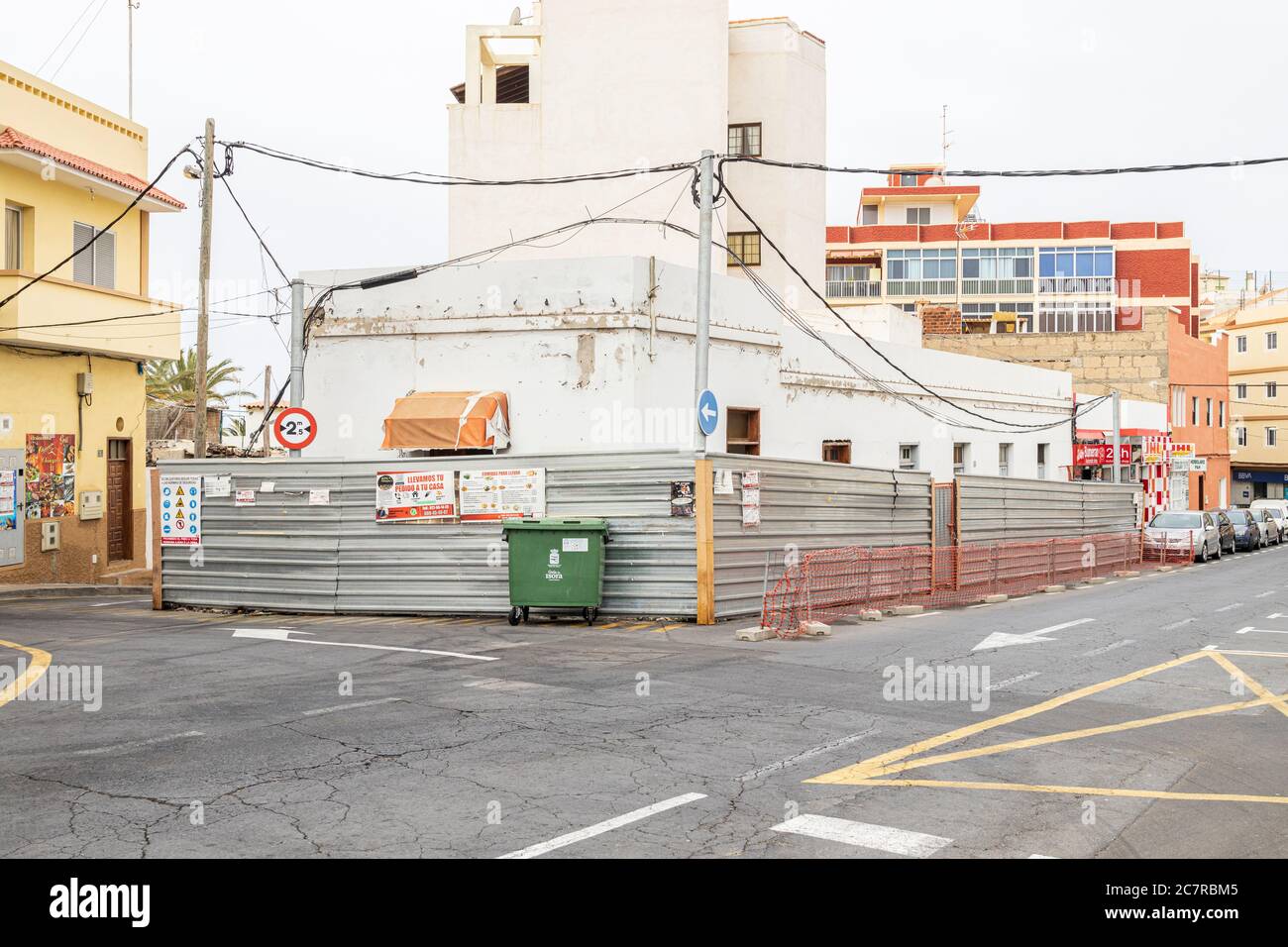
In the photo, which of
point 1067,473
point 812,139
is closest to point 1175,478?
point 1067,473

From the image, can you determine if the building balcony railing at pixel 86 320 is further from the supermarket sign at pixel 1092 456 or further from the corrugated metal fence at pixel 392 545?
the supermarket sign at pixel 1092 456

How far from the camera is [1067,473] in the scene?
128 ft

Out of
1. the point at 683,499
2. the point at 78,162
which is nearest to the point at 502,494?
the point at 683,499

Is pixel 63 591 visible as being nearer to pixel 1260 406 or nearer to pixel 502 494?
pixel 502 494

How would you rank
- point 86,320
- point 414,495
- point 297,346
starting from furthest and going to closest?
point 86,320
point 297,346
point 414,495

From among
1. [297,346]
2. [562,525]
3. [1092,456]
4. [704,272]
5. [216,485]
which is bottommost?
[562,525]

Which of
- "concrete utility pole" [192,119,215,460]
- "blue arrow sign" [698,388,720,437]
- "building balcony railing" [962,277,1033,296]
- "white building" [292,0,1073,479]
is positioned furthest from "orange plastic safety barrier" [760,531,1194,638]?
"building balcony railing" [962,277,1033,296]

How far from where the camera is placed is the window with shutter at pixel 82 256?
88.6 feet

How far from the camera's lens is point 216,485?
729 inches

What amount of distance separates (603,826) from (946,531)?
18.1 meters

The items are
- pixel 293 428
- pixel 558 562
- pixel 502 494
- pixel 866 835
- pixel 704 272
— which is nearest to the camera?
pixel 866 835

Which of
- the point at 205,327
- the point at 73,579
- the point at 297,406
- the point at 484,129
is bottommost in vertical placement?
the point at 73,579
